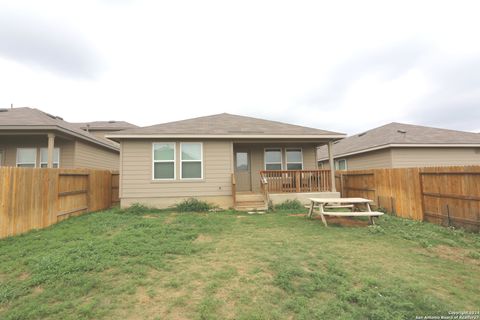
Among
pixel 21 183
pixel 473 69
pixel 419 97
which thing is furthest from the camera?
pixel 419 97

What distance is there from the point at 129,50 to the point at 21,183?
1019 centimetres

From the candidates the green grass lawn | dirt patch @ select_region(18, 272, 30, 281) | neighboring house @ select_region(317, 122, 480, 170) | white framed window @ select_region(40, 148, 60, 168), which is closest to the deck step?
the green grass lawn

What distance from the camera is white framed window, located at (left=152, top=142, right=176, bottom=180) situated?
29.5 feet

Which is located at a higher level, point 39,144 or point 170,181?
point 39,144

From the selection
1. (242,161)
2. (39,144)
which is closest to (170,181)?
(242,161)

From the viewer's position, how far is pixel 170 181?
892cm

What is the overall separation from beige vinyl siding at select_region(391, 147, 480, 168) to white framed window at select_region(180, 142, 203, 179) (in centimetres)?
1015

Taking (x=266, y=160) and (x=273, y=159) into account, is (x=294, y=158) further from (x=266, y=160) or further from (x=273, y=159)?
(x=266, y=160)

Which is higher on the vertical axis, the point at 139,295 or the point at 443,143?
the point at 443,143

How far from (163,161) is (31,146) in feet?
22.4

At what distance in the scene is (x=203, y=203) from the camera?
Result: 346 inches

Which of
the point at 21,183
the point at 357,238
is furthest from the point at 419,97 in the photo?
the point at 21,183

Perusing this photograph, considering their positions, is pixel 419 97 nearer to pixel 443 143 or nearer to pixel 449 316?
pixel 443 143

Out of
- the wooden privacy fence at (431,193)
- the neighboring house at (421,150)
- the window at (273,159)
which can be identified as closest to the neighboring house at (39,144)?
the window at (273,159)
